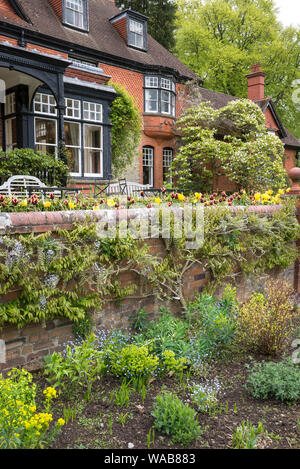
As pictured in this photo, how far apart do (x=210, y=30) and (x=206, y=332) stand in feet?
91.8

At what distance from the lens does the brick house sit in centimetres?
1102

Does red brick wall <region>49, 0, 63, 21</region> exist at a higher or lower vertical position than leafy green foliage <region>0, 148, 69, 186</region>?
higher

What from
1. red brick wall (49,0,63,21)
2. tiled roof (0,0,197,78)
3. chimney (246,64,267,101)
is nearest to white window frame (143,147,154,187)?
tiled roof (0,0,197,78)

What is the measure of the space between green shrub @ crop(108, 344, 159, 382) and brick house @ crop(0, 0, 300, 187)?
8833 mm

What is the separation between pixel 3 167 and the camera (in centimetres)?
935

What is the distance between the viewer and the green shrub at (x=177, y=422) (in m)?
2.49

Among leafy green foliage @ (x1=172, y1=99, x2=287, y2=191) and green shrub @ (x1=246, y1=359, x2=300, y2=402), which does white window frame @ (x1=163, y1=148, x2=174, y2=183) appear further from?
green shrub @ (x1=246, y1=359, x2=300, y2=402)

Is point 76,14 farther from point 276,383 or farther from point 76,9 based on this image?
point 276,383

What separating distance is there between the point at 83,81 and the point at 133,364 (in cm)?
1157

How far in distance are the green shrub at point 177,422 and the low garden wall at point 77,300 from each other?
4.30 feet

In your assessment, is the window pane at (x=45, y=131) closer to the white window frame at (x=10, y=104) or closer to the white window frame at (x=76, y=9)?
the white window frame at (x=10, y=104)
